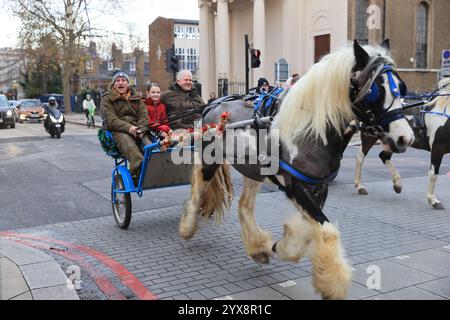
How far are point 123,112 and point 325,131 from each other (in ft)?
11.7

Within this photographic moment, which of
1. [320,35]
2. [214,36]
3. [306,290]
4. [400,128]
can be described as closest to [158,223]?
[306,290]

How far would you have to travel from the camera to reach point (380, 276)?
15.3ft

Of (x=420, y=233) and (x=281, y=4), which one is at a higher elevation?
(x=281, y=4)

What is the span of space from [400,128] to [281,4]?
31057 millimetres

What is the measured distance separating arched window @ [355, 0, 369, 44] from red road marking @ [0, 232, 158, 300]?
25.9 m

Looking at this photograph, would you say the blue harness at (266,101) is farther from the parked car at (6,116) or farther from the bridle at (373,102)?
the parked car at (6,116)

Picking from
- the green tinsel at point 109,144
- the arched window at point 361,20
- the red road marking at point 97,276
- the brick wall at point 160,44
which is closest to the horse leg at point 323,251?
the red road marking at point 97,276

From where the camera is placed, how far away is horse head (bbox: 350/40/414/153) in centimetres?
359

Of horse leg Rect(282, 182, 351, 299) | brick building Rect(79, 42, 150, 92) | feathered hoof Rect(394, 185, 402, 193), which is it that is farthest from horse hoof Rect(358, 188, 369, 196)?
brick building Rect(79, 42, 150, 92)

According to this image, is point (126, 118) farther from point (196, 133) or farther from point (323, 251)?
point (323, 251)

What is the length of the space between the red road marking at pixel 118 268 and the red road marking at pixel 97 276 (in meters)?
0.14

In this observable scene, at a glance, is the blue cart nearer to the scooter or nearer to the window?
the window

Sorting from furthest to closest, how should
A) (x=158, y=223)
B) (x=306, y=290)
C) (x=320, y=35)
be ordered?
(x=320, y=35) < (x=158, y=223) < (x=306, y=290)
